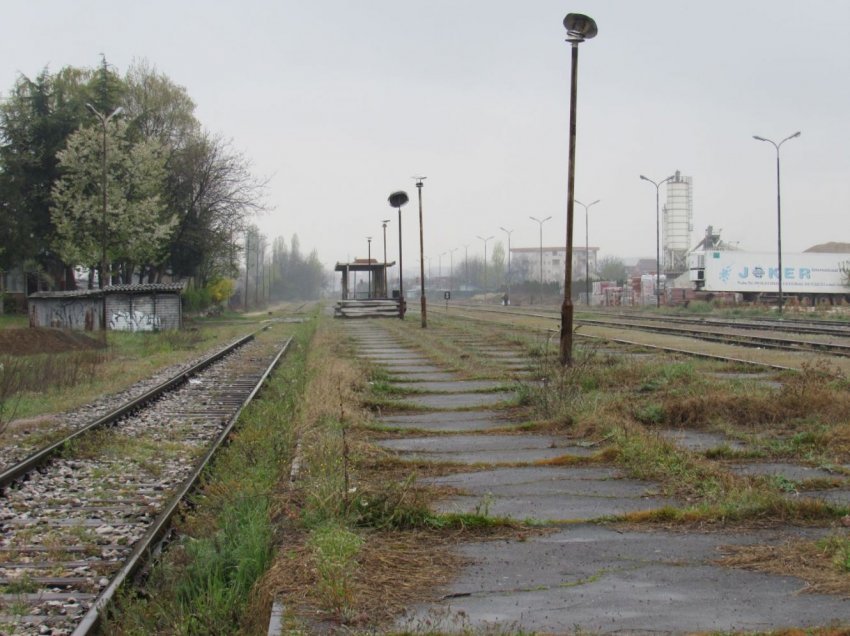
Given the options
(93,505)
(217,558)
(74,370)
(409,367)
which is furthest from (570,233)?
(74,370)

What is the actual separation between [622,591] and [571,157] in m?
10.3

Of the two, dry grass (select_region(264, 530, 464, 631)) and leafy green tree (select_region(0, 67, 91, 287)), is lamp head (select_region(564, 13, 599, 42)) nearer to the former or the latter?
dry grass (select_region(264, 530, 464, 631))

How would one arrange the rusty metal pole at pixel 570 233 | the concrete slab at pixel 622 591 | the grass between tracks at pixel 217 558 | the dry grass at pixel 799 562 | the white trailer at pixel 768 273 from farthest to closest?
the white trailer at pixel 768 273
the rusty metal pole at pixel 570 233
the grass between tracks at pixel 217 558
the dry grass at pixel 799 562
the concrete slab at pixel 622 591

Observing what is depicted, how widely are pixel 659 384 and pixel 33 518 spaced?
8137mm

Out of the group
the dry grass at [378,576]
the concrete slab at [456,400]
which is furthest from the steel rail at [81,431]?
the dry grass at [378,576]

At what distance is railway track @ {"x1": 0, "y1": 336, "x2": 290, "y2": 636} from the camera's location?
5.37 m

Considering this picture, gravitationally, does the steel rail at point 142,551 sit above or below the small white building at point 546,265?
below

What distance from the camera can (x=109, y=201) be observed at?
4684 cm

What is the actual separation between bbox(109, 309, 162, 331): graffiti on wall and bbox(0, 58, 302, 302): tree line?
8296mm

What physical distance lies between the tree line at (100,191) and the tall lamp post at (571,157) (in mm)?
33229

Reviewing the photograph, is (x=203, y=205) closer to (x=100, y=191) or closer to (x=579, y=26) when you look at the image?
(x=100, y=191)

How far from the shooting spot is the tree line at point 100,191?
4591 centimetres

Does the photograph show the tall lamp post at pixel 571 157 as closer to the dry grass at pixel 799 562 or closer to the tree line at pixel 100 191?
the dry grass at pixel 799 562

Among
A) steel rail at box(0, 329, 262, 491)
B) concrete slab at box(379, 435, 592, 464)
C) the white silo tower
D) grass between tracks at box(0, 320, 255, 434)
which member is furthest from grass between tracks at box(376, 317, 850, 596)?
the white silo tower
